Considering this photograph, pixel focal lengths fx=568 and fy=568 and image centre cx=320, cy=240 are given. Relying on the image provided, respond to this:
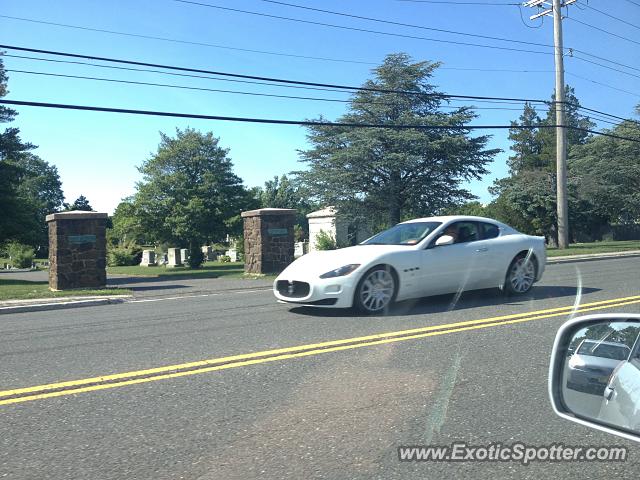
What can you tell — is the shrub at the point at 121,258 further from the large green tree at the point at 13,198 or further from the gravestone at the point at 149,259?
the large green tree at the point at 13,198

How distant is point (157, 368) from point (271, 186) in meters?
74.7

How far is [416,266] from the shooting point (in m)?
8.33

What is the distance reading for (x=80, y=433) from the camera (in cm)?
377

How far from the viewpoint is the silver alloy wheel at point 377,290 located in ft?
26.3

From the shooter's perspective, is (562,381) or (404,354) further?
(404,354)

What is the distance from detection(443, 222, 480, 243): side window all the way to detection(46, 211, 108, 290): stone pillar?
10734 mm

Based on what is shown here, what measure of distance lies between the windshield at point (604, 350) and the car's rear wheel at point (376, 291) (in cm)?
576

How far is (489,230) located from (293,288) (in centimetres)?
351

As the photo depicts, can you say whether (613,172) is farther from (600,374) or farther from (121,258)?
(600,374)

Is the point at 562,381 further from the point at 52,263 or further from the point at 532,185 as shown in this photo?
the point at 532,185

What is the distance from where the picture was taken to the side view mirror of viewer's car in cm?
192

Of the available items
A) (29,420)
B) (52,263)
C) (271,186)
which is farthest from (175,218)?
(271,186)

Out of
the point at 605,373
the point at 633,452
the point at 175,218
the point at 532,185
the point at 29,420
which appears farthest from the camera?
the point at 532,185

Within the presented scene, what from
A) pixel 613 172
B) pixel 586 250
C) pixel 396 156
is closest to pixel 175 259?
pixel 396 156
